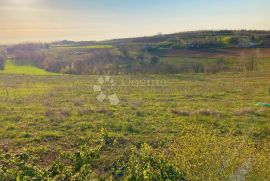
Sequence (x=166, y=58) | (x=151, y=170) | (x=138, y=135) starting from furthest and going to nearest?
(x=166, y=58), (x=138, y=135), (x=151, y=170)

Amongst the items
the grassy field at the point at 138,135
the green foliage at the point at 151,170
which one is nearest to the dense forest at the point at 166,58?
the grassy field at the point at 138,135

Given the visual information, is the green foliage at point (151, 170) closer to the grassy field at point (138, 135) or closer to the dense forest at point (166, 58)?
the grassy field at point (138, 135)

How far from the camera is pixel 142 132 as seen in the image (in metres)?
16.5

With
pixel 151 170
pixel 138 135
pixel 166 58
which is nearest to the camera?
pixel 151 170

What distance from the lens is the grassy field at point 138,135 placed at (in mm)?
8523

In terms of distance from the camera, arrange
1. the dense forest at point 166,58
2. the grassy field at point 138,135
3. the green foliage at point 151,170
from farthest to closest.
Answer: the dense forest at point 166,58 → the grassy field at point 138,135 → the green foliage at point 151,170

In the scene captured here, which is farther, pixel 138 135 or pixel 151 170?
pixel 138 135

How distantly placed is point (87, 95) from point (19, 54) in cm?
5487

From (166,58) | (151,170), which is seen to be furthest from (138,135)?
(166,58)

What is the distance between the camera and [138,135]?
1609 cm

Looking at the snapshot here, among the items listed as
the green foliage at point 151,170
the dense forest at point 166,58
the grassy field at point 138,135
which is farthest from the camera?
the dense forest at point 166,58

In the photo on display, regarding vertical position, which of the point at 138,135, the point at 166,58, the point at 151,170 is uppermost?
the point at 166,58

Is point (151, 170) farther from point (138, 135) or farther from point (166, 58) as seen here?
point (166, 58)

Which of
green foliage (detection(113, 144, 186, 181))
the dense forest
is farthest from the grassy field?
the dense forest
